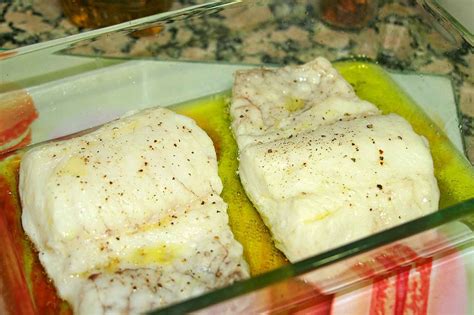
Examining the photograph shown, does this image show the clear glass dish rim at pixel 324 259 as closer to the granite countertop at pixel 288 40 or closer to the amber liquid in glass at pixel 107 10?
the granite countertop at pixel 288 40

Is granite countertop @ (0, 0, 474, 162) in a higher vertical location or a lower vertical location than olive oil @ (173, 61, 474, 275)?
higher

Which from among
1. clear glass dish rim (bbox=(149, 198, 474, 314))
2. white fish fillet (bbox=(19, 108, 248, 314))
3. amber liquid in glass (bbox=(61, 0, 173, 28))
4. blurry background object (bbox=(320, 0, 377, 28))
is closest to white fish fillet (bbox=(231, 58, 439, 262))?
white fish fillet (bbox=(19, 108, 248, 314))

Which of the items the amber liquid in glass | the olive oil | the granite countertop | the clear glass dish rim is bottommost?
the olive oil

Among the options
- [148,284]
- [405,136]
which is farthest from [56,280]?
[405,136]

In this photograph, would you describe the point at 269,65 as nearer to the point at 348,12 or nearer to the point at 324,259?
the point at 348,12

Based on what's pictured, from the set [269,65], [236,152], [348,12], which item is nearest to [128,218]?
[236,152]

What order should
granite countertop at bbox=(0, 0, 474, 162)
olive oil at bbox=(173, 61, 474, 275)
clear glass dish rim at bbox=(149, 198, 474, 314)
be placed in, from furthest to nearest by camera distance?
1. granite countertop at bbox=(0, 0, 474, 162)
2. olive oil at bbox=(173, 61, 474, 275)
3. clear glass dish rim at bbox=(149, 198, 474, 314)

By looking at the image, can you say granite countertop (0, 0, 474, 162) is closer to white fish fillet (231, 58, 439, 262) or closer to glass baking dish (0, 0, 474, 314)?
glass baking dish (0, 0, 474, 314)

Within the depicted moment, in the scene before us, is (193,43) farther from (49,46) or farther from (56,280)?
(56,280)
